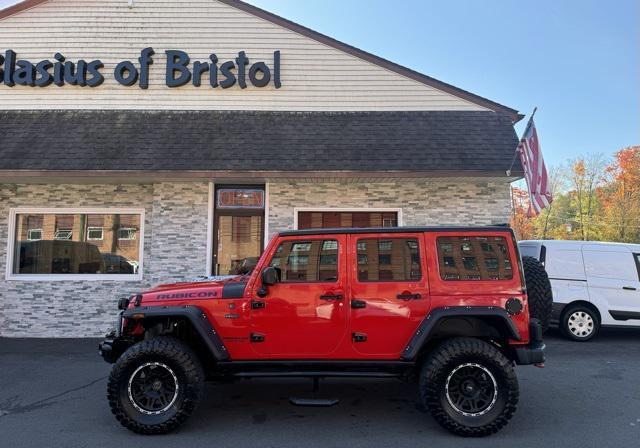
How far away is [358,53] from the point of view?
9391 millimetres

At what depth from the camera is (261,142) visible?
841cm

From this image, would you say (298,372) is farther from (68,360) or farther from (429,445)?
(68,360)

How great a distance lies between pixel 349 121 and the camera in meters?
8.95

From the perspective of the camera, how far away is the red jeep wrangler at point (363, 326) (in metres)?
4.11

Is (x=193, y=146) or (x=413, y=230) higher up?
(x=193, y=146)

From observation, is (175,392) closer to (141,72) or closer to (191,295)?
(191,295)

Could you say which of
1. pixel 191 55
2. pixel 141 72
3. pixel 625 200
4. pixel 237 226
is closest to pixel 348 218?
pixel 237 226

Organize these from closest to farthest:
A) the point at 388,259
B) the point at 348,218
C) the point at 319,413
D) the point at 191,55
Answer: the point at 388,259 → the point at 319,413 → the point at 348,218 → the point at 191,55

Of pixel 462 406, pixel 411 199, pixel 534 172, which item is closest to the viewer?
pixel 462 406

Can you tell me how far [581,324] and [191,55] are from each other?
31.4 ft

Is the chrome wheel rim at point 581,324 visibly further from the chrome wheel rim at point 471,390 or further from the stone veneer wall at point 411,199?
the chrome wheel rim at point 471,390

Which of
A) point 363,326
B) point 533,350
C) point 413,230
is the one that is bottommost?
point 533,350

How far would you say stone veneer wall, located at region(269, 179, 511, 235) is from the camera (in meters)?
→ 8.70

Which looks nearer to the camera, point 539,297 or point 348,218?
point 539,297
